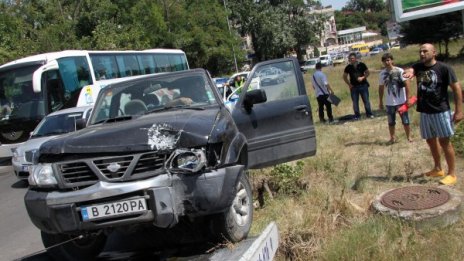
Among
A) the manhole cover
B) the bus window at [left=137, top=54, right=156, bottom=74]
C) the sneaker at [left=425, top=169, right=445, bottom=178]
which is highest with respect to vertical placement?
the bus window at [left=137, top=54, right=156, bottom=74]

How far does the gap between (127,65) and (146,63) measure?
152 centimetres

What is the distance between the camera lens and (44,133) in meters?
11.7

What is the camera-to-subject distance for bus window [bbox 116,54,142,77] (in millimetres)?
20422

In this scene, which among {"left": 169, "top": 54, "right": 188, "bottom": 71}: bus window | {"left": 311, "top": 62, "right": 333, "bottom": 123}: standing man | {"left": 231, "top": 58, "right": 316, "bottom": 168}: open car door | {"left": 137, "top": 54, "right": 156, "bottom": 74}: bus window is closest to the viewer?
{"left": 231, "top": 58, "right": 316, "bottom": 168}: open car door

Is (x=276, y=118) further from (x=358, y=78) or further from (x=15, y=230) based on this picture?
(x=358, y=78)

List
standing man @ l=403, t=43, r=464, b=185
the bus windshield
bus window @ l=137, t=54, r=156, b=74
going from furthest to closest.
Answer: bus window @ l=137, t=54, r=156, b=74, the bus windshield, standing man @ l=403, t=43, r=464, b=185

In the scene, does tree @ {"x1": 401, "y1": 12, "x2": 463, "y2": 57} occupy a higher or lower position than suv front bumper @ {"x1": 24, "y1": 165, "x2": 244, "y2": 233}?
lower

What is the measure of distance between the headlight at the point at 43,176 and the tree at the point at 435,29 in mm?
40287

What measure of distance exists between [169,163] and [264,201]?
9.27 ft

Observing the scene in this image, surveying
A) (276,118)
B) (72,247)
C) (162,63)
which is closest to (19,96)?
(162,63)

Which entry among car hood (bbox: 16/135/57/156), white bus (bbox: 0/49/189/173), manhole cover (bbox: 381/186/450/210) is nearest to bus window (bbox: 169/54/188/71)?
white bus (bbox: 0/49/189/173)

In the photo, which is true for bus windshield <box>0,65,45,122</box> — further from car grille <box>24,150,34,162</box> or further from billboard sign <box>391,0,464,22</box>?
billboard sign <box>391,0,464,22</box>

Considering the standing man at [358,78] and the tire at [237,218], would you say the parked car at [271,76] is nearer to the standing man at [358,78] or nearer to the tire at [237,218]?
the tire at [237,218]

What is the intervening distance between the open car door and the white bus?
31.2 ft
